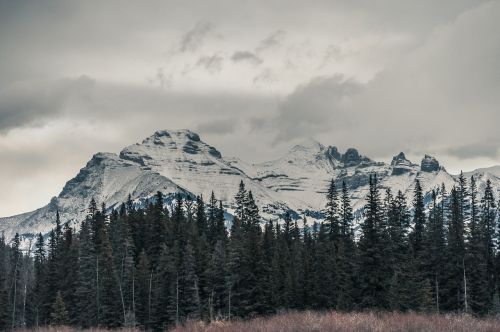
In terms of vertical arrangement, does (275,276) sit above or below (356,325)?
below

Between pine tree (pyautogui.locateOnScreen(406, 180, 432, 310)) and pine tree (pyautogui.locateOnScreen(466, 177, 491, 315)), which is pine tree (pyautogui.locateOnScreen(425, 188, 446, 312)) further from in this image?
pine tree (pyautogui.locateOnScreen(466, 177, 491, 315))

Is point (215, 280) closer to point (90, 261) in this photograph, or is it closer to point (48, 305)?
point (90, 261)

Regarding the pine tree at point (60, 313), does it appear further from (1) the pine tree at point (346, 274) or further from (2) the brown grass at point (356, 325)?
(2) the brown grass at point (356, 325)

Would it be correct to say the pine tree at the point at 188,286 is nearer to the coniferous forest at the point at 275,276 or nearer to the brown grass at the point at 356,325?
Answer: the coniferous forest at the point at 275,276

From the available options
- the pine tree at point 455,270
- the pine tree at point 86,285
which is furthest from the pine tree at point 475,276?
the pine tree at point 86,285

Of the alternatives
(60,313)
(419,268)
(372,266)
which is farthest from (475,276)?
(60,313)

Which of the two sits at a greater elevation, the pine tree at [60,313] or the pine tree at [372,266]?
the pine tree at [372,266]

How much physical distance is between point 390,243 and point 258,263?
52.3 ft

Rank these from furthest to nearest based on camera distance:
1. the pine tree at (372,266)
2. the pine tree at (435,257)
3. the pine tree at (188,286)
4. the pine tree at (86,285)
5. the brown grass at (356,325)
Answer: the pine tree at (86,285) → the pine tree at (435,257) → the pine tree at (188,286) → the pine tree at (372,266) → the brown grass at (356,325)

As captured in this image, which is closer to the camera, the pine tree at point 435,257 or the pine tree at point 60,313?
the pine tree at point 60,313

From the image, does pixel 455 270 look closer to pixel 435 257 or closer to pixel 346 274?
pixel 435 257

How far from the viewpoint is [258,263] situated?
68.4 metres

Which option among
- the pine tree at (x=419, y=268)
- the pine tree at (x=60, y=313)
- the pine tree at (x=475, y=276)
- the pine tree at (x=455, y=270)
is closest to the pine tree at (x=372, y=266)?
the pine tree at (x=419, y=268)

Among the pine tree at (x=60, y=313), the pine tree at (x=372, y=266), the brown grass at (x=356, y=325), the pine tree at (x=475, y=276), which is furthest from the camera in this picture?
the pine tree at (x=60, y=313)
